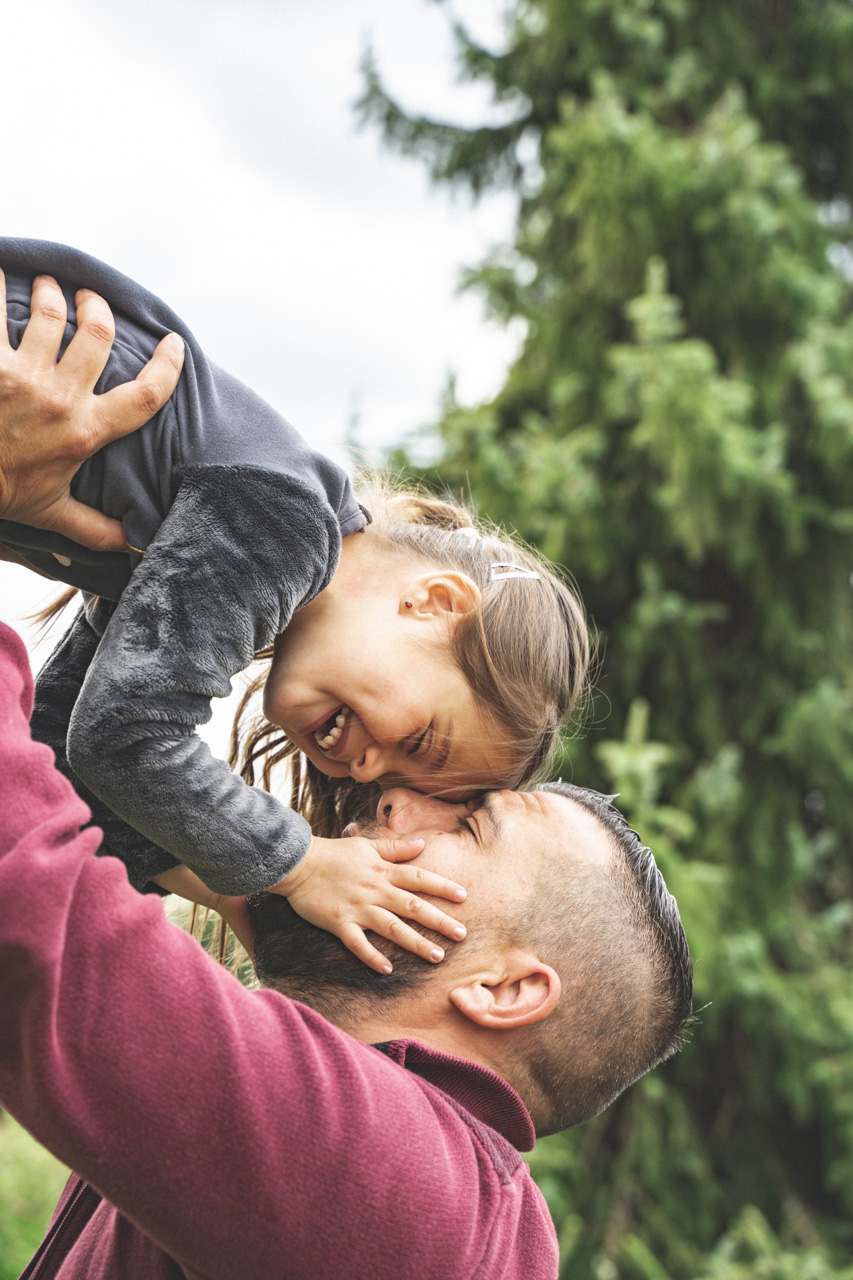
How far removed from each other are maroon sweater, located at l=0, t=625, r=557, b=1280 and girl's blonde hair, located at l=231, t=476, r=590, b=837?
0.63m

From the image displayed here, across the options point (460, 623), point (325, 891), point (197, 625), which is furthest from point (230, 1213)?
point (460, 623)

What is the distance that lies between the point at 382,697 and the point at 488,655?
183 millimetres

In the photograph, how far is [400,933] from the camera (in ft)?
4.79

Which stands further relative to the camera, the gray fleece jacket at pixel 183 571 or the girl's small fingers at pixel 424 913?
the girl's small fingers at pixel 424 913

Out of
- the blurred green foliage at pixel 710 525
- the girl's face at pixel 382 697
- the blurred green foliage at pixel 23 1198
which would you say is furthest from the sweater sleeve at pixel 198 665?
the blurred green foliage at pixel 710 525

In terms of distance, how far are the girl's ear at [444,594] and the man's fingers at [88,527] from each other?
48cm

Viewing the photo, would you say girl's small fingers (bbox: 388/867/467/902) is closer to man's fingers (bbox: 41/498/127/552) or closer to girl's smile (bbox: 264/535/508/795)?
girl's smile (bbox: 264/535/508/795)

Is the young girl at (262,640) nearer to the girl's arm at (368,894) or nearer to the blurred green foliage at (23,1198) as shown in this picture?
the girl's arm at (368,894)

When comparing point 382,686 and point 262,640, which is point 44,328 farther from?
point 382,686

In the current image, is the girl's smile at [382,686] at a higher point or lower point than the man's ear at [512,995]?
higher

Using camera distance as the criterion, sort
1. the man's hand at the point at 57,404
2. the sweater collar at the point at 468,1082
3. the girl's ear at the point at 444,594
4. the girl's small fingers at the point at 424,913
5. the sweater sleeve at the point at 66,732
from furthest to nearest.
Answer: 1. the girl's ear at the point at 444,594
2. the sweater sleeve at the point at 66,732
3. the girl's small fingers at the point at 424,913
4. the sweater collar at the point at 468,1082
5. the man's hand at the point at 57,404

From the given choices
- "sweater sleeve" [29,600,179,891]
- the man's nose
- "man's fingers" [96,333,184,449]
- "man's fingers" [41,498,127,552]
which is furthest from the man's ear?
"man's fingers" [96,333,184,449]

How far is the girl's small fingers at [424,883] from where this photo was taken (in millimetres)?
1512

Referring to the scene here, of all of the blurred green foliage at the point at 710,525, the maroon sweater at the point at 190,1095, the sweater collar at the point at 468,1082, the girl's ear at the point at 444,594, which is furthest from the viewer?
the blurred green foliage at the point at 710,525
